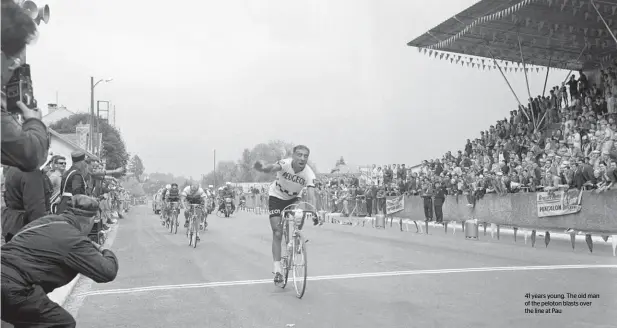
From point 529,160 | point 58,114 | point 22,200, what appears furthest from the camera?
point 58,114

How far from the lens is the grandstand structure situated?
23734 mm

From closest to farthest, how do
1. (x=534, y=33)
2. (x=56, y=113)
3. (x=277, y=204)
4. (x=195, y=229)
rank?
1. (x=277, y=204)
2. (x=195, y=229)
3. (x=534, y=33)
4. (x=56, y=113)

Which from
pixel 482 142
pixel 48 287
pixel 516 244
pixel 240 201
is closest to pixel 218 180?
pixel 240 201

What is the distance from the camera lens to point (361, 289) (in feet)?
27.2

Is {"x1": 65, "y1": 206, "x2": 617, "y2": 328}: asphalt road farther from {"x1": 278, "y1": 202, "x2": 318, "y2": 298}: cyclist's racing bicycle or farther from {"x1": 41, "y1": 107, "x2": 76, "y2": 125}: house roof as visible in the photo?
{"x1": 41, "y1": 107, "x2": 76, "y2": 125}: house roof

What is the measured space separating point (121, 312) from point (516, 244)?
10534 millimetres

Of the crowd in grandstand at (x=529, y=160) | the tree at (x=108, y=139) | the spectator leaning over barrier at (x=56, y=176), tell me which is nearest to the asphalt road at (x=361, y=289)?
the spectator leaning over barrier at (x=56, y=176)

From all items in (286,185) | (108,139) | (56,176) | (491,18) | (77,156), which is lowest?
(286,185)

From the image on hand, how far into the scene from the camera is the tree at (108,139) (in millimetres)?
69688

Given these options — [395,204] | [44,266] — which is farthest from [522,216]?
[44,266]

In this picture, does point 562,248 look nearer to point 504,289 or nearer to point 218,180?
point 504,289

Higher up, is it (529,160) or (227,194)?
(529,160)

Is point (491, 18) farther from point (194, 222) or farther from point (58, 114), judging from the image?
point (58, 114)

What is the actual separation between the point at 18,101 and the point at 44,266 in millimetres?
1250
